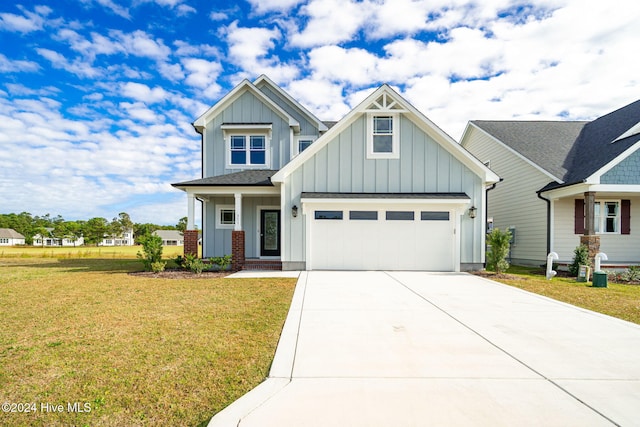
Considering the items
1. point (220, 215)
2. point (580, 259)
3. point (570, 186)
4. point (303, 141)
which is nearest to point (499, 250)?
point (580, 259)

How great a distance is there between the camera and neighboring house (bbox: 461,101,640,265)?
40.4 ft

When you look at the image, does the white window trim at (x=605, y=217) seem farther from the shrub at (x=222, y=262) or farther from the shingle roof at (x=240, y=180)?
the shrub at (x=222, y=262)

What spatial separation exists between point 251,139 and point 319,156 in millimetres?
4284

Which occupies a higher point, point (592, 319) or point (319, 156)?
point (319, 156)

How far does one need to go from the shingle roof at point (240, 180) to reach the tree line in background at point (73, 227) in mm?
59826

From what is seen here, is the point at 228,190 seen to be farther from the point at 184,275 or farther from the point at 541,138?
the point at 541,138

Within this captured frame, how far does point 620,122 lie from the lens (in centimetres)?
1488

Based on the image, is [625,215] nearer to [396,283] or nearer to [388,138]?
[388,138]

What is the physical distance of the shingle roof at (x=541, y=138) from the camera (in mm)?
15022

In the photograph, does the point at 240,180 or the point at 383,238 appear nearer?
the point at 383,238

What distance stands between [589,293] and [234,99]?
1468 cm

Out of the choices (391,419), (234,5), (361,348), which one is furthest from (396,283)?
(234,5)

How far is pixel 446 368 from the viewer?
382 cm

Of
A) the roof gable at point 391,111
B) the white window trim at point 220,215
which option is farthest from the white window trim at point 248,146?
the roof gable at point 391,111
